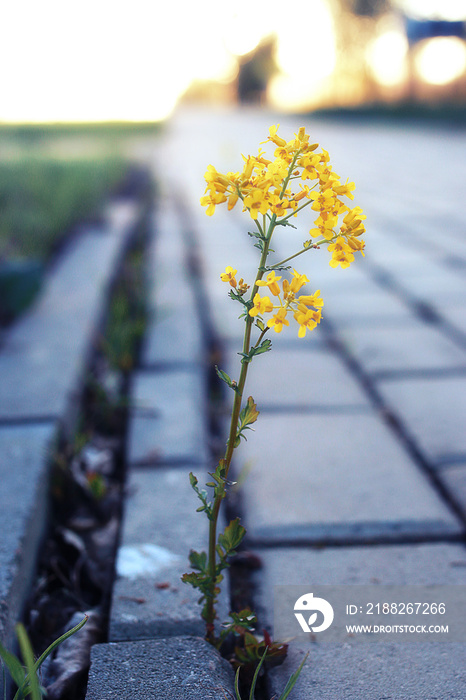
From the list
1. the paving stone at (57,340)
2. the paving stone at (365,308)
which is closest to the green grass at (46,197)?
the paving stone at (57,340)

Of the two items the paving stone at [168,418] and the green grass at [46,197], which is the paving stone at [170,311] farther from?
the green grass at [46,197]

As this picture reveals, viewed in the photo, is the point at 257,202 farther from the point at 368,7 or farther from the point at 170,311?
the point at 368,7

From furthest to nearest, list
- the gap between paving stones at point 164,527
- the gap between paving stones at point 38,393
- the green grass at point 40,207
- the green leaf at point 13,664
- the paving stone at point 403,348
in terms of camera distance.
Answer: the green grass at point 40,207, the paving stone at point 403,348, the gap between paving stones at point 38,393, the gap between paving stones at point 164,527, the green leaf at point 13,664

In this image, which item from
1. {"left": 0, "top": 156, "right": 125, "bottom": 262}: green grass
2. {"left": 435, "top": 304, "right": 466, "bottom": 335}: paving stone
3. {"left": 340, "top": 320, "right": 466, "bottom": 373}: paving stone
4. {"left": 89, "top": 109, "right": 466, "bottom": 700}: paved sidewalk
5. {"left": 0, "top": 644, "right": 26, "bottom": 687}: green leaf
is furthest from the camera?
{"left": 0, "top": 156, "right": 125, "bottom": 262}: green grass

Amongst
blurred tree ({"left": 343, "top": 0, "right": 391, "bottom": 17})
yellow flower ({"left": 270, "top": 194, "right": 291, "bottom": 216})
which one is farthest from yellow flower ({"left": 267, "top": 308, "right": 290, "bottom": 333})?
blurred tree ({"left": 343, "top": 0, "right": 391, "bottom": 17})

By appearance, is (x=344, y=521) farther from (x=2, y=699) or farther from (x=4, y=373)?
(x=4, y=373)

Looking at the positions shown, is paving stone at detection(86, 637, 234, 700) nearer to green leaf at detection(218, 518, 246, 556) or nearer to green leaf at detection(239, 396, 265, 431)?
green leaf at detection(218, 518, 246, 556)

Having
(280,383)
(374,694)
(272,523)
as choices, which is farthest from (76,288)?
(374,694)
